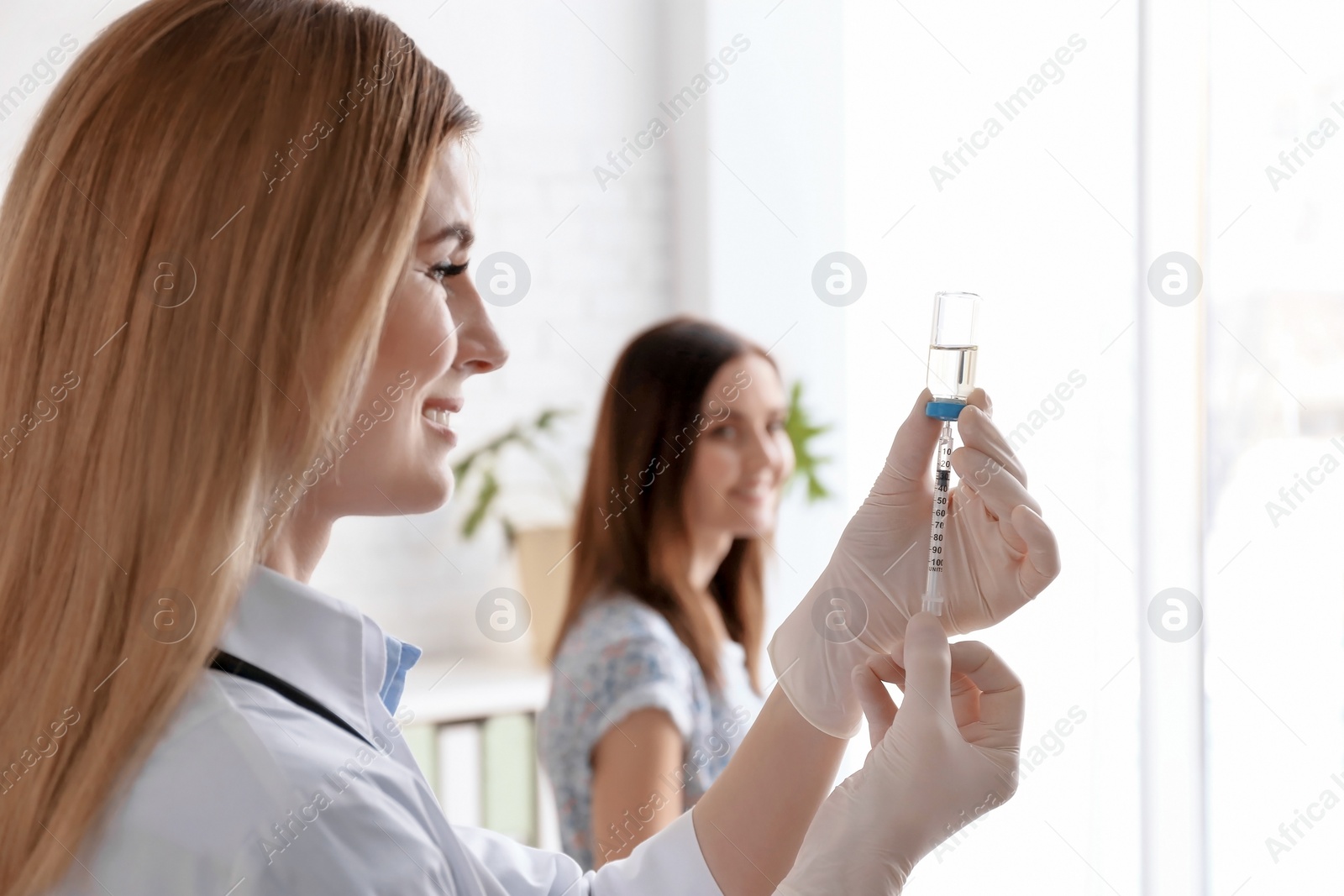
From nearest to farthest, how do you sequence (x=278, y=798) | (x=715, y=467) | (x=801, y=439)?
(x=278, y=798)
(x=715, y=467)
(x=801, y=439)

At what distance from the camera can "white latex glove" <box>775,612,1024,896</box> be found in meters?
0.73

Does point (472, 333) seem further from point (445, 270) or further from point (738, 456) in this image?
point (738, 456)

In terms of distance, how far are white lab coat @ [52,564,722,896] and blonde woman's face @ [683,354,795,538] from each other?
3.36ft

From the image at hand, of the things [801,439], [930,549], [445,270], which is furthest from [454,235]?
[801,439]

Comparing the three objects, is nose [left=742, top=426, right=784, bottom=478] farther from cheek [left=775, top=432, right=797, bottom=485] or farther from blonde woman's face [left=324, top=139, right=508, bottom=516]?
blonde woman's face [left=324, top=139, right=508, bottom=516]

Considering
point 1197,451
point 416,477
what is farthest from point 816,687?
point 1197,451

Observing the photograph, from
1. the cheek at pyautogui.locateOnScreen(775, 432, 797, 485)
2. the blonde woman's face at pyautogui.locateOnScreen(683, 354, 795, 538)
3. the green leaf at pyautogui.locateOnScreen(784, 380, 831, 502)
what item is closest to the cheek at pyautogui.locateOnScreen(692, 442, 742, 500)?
the blonde woman's face at pyautogui.locateOnScreen(683, 354, 795, 538)

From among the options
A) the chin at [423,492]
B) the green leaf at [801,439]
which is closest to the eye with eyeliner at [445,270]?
the chin at [423,492]

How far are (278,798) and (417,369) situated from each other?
0.31 m

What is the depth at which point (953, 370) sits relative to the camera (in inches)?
31.7

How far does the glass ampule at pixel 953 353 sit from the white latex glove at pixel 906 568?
1 centimetres

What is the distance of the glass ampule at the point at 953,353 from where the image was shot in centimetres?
79

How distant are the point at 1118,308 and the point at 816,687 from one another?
0.92 meters

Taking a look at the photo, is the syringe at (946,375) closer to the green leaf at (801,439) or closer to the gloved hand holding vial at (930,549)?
the gloved hand holding vial at (930,549)
